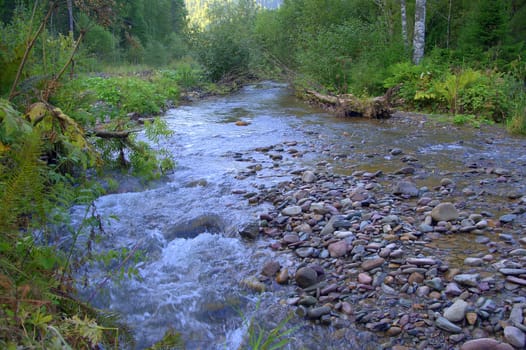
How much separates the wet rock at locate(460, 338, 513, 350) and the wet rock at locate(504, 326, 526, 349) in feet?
0.21

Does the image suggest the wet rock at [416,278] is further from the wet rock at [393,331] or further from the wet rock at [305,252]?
the wet rock at [305,252]

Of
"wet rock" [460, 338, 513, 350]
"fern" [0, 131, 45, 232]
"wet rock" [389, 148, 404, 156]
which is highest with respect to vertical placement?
"fern" [0, 131, 45, 232]

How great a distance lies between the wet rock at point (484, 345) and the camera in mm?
2518

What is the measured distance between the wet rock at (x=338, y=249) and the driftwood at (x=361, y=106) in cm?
756

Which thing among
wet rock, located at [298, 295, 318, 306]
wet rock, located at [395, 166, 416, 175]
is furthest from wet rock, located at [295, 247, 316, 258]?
wet rock, located at [395, 166, 416, 175]

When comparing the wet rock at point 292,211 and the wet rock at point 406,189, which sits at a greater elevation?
the wet rock at point 406,189

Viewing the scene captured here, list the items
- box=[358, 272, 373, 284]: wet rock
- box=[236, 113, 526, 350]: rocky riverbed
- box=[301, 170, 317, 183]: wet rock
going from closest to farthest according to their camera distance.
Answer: box=[236, 113, 526, 350]: rocky riverbed → box=[358, 272, 373, 284]: wet rock → box=[301, 170, 317, 183]: wet rock

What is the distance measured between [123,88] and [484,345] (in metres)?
12.8

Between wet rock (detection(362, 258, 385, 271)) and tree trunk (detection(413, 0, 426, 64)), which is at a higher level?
tree trunk (detection(413, 0, 426, 64))

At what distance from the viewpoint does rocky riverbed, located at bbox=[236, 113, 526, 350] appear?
2.87 meters

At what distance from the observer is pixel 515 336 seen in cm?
258

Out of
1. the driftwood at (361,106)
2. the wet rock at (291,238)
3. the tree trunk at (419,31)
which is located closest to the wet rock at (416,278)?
the wet rock at (291,238)

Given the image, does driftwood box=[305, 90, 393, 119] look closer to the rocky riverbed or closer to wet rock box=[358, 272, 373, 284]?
the rocky riverbed

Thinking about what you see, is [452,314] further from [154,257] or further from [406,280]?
[154,257]
